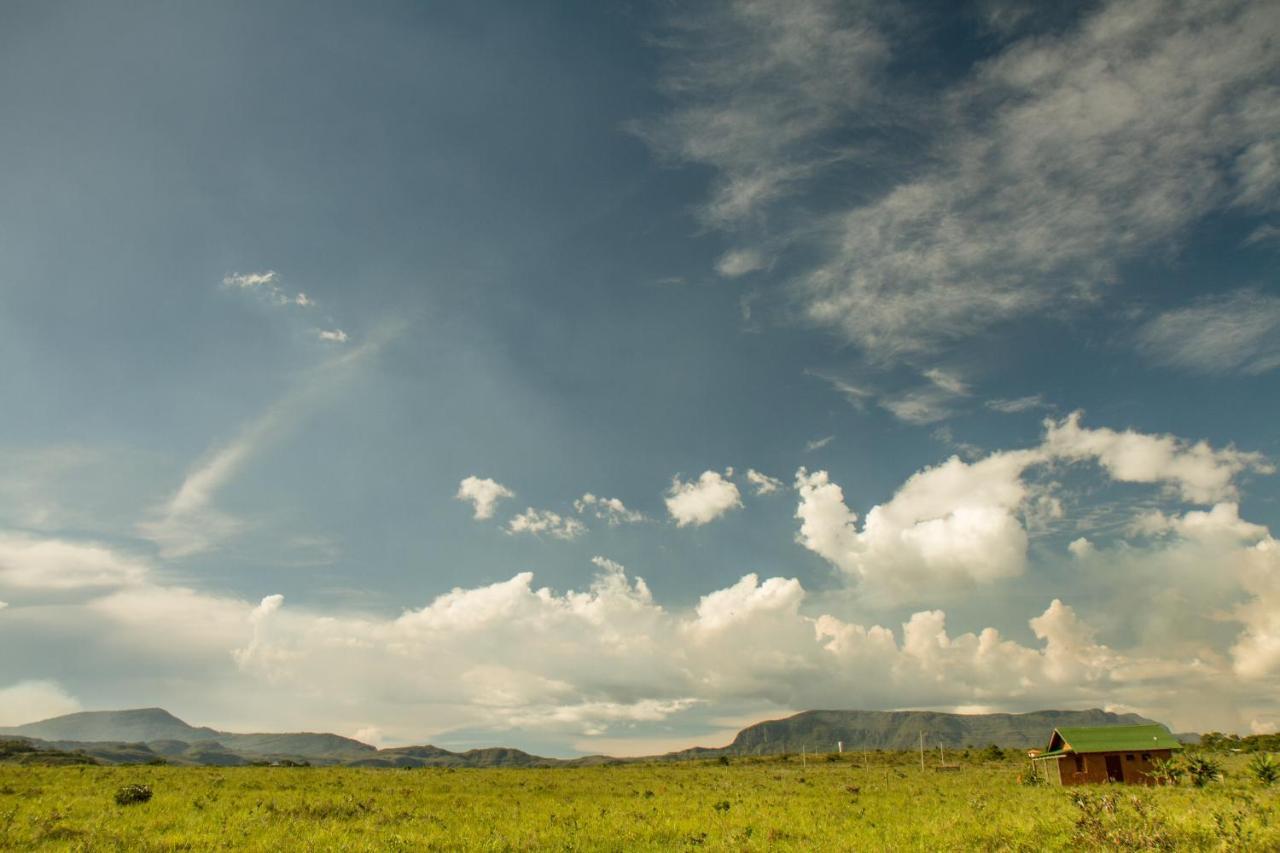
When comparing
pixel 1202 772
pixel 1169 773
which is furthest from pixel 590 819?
pixel 1169 773

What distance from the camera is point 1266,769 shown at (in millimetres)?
40719

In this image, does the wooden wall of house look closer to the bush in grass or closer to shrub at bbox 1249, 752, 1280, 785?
shrub at bbox 1249, 752, 1280, 785

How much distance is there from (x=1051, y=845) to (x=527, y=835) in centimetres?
1607

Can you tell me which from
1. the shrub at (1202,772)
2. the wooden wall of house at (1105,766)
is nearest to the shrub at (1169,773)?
the shrub at (1202,772)

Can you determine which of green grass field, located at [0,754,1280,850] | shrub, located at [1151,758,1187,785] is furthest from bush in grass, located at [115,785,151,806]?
shrub, located at [1151,758,1187,785]

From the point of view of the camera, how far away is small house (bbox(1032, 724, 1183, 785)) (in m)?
55.2

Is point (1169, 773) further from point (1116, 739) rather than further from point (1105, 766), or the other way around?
point (1116, 739)

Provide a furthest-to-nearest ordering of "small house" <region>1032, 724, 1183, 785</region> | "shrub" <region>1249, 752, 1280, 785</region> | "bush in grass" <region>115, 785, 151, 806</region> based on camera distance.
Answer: "small house" <region>1032, 724, 1183, 785</region>
"shrub" <region>1249, 752, 1280, 785</region>
"bush in grass" <region>115, 785, 151, 806</region>

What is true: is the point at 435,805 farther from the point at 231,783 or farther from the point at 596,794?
the point at 231,783

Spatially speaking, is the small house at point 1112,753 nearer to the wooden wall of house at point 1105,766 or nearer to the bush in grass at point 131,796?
the wooden wall of house at point 1105,766

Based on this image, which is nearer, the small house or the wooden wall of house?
the wooden wall of house

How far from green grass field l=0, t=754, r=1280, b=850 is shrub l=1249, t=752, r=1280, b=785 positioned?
1904 millimetres

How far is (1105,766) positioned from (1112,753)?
1.25m

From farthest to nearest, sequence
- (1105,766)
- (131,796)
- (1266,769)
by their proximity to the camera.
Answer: (1105,766) → (1266,769) → (131,796)
